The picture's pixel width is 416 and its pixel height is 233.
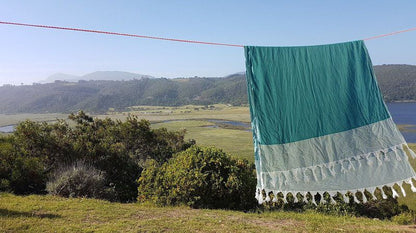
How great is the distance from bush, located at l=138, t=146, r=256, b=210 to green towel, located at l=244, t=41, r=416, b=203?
506 centimetres

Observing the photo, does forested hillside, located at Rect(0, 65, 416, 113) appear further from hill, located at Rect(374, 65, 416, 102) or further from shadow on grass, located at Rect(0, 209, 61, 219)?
shadow on grass, located at Rect(0, 209, 61, 219)

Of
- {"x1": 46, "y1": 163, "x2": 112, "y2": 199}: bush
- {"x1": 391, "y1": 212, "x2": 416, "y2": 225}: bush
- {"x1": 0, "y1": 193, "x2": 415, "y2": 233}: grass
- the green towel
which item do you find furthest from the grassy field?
the green towel

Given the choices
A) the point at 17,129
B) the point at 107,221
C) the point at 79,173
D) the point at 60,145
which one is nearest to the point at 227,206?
the point at 107,221

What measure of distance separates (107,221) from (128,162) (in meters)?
7.78

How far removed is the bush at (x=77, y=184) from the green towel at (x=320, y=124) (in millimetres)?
7409

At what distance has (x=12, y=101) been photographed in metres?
177

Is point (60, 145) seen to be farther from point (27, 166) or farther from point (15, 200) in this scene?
point (15, 200)

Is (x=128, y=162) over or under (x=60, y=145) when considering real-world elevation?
under

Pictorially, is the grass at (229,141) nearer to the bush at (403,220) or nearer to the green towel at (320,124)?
the bush at (403,220)

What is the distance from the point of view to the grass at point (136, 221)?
17.9 feet

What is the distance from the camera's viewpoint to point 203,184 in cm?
899

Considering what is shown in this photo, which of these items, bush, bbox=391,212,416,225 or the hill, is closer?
bush, bbox=391,212,416,225

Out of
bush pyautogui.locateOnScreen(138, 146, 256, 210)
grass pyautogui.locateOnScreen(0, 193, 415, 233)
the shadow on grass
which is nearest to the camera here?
grass pyautogui.locateOnScreen(0, 193, 415, 233)

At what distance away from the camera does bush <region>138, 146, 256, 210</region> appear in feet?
29.3
